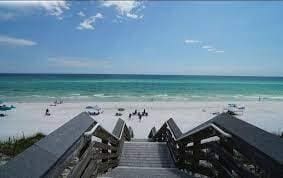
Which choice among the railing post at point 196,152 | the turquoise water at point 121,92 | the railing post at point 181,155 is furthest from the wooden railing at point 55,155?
the turquoise water at point 121,92

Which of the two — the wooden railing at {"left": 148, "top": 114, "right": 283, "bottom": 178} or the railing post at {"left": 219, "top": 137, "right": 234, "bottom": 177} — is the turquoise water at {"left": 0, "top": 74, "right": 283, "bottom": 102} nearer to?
the wooden railing at {"left": 148, "top": 114, "right": 283, "bottom": 178}

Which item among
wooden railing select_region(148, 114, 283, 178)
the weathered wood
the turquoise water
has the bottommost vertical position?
the turquoise water

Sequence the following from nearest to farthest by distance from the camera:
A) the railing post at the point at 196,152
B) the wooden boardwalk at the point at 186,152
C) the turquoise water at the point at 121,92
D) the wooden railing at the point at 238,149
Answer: the wooden boardwalk at the point at 186,152
the wooden railing at the point at 238,149
the railing post at the point at 196,152
the turquoise water at the point at 121,92

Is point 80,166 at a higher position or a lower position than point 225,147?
lower

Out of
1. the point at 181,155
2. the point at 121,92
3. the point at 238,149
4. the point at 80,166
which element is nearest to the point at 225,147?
the point at 238,149

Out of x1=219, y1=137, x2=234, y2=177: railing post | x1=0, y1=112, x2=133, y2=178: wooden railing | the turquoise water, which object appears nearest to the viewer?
x1=0, y1=112, x2=133, y2=178: wooden railing

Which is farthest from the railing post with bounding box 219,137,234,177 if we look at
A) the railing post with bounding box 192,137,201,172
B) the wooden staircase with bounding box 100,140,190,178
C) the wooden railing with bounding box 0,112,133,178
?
the wooden staircase with bounding box 100,140,190,178

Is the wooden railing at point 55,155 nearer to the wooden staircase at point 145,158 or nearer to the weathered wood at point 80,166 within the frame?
the weathered wood at point 80,166

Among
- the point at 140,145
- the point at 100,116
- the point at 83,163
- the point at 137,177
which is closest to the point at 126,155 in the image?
the point at 140,145

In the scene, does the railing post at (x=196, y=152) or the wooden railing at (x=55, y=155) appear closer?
the wooden railing at (x=55, y=155)

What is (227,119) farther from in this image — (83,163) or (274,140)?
(83,163)

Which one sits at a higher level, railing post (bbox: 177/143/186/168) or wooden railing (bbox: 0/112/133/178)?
wooden railing (bbox: 0/112/133/178)

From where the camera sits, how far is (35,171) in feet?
4.26

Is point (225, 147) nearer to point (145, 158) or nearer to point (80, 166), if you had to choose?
point (80, 166)
